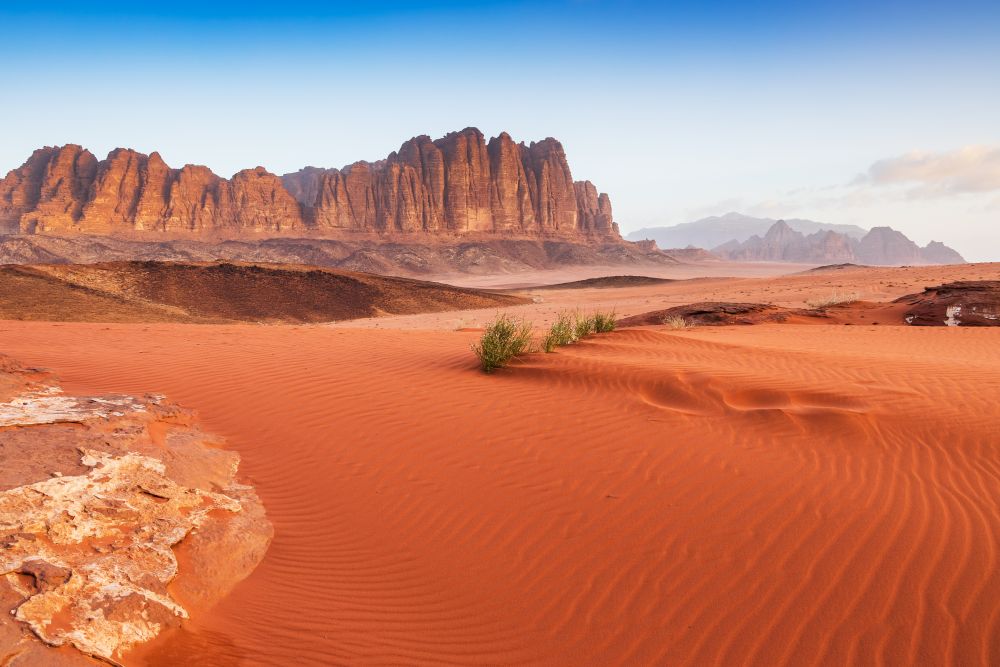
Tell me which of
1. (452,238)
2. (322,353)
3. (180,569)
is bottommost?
(180,569)

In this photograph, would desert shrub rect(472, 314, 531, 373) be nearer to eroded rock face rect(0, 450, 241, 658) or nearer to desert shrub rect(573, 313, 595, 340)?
desert shrub rect(573, 313, 595, 340)

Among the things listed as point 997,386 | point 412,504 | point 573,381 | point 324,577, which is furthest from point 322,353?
point 997,386

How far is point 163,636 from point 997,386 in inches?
341

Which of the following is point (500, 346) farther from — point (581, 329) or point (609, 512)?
point (609, 512)

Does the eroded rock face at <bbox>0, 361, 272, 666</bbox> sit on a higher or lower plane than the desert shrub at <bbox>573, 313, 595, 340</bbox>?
lower

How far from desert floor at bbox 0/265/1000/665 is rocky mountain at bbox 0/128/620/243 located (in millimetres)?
107306

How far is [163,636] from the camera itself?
2.96 m

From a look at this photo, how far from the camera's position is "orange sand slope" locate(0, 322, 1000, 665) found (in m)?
3.13

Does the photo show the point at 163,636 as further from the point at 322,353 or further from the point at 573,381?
the point at 322,353

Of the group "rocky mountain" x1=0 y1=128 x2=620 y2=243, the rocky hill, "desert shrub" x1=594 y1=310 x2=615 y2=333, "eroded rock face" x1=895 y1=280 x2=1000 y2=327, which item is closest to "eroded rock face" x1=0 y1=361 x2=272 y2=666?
"desert shrub" x1=594 y1=310 x2=615 y2=333

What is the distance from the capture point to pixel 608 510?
14.7ft

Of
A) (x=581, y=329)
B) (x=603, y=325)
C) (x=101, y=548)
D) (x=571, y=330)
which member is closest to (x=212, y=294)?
(x=603, y=325)

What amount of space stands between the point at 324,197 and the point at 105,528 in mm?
117126

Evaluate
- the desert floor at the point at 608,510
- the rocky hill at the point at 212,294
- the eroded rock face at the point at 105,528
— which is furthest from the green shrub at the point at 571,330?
the rocky hill at the point at 212,294
